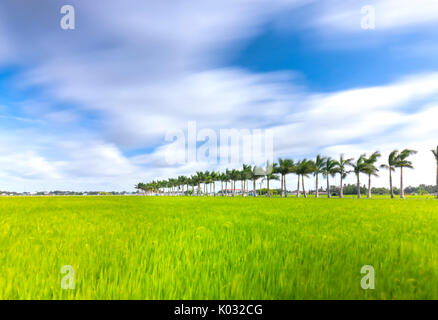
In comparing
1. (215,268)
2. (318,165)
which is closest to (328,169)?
(318,165)

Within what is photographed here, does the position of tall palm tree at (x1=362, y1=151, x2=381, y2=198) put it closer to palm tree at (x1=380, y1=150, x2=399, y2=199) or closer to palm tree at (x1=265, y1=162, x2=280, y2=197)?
palm tree at (x1=380, y1=150, x2=399, y2=199)

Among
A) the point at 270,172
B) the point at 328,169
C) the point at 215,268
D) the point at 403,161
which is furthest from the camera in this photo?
the point at 270,172

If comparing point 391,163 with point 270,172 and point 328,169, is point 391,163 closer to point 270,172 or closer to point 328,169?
point 328,169

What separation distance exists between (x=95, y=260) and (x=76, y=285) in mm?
1041

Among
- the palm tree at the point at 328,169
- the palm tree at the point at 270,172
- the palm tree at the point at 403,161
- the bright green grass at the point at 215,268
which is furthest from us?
the palm tree at the point at 270,172

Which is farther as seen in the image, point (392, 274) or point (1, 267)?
point (1, 267)

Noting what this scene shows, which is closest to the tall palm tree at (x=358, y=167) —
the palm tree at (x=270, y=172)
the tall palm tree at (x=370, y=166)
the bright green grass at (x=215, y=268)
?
the tall palm tree at (x=370, y=166)

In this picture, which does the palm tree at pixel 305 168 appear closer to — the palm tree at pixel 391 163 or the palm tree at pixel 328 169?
the palm tree at pixel 328 169

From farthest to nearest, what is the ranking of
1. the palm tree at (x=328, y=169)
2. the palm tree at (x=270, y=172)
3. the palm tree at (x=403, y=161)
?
the palm tree at (x=270, y=172), the palm tree at (x=328, y=169), the palm tree at (x=403, y=161)

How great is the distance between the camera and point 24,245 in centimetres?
490

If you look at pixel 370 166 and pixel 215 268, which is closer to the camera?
pixel 215 268

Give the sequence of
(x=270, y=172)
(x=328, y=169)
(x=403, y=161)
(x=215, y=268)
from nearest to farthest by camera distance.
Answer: (x=215, y=268) → (x=403, y=161) → (x=328, y=169) → (x=270, y=172)
